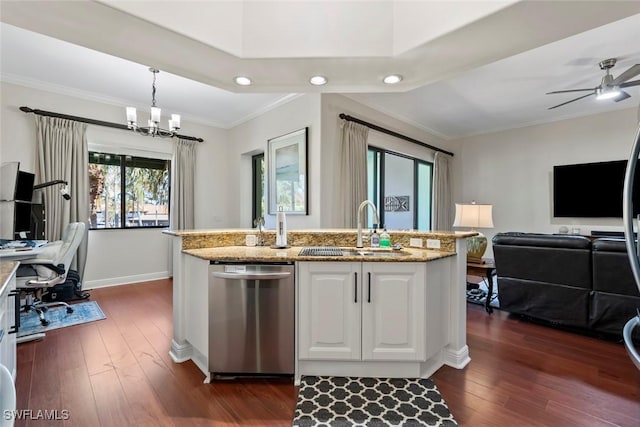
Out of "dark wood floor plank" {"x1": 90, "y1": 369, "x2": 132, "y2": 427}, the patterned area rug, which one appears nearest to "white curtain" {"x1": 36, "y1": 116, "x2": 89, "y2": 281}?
"dark wood floor plank" {"x1": 90, "y1": 369, "x2": 132, "y2": 427}

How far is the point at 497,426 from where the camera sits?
168 cm

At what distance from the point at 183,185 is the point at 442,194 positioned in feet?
16.3

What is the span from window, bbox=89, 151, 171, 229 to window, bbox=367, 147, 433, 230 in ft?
11.9

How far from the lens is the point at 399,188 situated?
18.0 ft

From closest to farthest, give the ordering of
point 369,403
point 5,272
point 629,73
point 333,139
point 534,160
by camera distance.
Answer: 1. point 5,272
2. point 369,403
3. point 629,73
4. point 333,139
5. point 534,160

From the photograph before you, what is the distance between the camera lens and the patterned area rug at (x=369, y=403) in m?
1.71

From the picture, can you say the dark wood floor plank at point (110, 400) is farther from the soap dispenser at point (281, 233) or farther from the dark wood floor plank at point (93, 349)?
the soap dispenser at point (281, 233)

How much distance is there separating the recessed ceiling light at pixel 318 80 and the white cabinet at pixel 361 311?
1.46m

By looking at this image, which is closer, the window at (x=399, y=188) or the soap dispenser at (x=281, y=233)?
the soap dispenser at (x=281, y=233)

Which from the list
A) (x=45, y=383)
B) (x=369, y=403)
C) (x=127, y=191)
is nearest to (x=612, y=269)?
(x=369, y=403)

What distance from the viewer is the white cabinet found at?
209cm

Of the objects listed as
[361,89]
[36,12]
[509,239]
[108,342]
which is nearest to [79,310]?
[108,342]

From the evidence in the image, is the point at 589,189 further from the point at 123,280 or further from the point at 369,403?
Answer: the point at 123,280

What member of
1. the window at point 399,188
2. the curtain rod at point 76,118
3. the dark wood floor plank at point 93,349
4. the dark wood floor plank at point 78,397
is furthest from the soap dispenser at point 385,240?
the curtain rod at point 76,118
